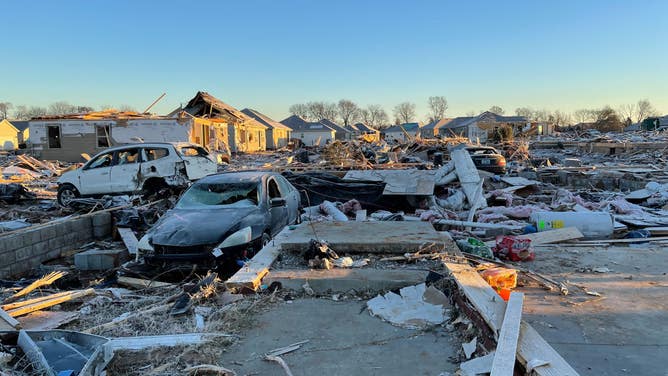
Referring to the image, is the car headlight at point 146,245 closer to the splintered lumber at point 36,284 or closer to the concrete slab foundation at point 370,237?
the splintered lumber at point 36,284

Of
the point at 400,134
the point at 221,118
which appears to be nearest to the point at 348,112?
the point at 400,134

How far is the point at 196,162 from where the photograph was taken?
12.8 m

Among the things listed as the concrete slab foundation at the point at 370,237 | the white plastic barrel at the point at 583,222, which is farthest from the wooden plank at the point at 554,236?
the concrete slab foundation at the point at 370,237

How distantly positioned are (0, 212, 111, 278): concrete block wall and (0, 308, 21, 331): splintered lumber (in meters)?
3.86

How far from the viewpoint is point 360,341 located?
3.61 meters

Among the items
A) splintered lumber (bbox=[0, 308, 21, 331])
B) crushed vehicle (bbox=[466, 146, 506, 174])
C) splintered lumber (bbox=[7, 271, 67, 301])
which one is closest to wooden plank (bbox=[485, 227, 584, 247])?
splintered lumber (bbox=[0, 308, 21, 331])

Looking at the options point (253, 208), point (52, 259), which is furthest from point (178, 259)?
point (52, 259)

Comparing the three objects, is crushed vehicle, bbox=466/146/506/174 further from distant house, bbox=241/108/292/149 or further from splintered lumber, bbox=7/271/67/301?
distant house, bbox=241/108/292/149

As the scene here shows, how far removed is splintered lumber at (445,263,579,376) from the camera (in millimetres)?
2789

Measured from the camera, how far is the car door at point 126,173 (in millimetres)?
12297

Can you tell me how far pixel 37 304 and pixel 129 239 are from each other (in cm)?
426

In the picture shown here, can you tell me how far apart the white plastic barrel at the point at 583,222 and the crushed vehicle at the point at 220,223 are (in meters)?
4.82

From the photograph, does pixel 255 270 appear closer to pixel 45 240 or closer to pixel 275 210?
pixel 275 210

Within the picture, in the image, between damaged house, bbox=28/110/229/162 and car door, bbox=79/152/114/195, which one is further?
damaged house, bbox=28/110/229/162
